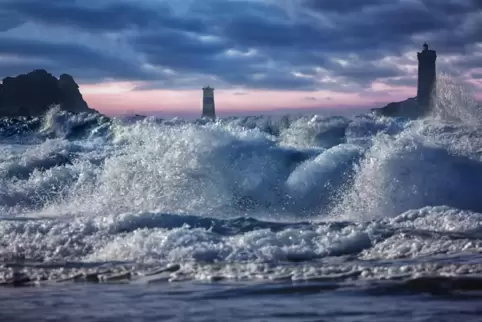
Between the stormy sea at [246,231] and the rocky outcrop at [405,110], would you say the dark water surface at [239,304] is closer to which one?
the stormy sea at [246,231]

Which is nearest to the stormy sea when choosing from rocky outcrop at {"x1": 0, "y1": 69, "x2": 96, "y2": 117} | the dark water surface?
the dark water surface

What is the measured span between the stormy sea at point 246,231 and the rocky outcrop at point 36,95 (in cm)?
3713

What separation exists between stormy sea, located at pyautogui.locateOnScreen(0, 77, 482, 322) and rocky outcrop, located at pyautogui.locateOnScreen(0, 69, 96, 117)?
37.1 meters

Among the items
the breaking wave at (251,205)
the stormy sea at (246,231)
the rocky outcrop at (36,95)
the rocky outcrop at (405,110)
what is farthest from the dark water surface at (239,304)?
the rocky outcrop at (36,95)

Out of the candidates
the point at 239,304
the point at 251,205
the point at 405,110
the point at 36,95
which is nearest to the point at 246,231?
the point at 251,205

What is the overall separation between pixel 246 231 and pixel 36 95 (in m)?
52.5

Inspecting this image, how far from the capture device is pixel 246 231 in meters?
11.7

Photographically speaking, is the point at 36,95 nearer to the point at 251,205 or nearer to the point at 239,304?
the point at 251,205

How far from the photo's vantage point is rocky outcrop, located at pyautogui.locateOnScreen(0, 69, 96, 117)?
60.6 m

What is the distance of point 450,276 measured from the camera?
25.2 ft

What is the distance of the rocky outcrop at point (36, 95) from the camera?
60.6 m

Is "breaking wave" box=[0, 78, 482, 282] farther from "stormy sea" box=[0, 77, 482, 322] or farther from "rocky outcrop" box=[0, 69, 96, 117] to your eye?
"rocky outcrop" box=[0, 69, 96, 117]

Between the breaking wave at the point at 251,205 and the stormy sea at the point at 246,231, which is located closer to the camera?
the stormy sea at the point at 246,231

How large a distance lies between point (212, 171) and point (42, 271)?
7938 mm
